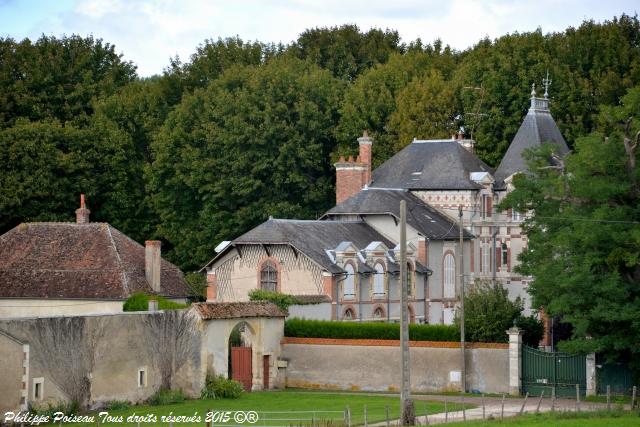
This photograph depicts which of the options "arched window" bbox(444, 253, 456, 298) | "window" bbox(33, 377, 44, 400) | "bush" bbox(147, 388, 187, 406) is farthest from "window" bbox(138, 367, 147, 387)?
"arched window" bbox(444, 253, 456, 298)

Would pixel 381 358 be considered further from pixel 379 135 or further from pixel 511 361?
pixel 379 135

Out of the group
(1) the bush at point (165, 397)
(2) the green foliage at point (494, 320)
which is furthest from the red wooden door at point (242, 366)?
(2) the green foliage at point (494, 320)

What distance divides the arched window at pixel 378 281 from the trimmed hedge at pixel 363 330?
912cm

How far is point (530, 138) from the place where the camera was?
7319 cm

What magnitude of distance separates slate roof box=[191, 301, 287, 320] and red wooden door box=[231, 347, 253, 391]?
4.45 ft

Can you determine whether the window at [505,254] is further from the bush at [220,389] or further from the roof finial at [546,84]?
the bush at [220,389]

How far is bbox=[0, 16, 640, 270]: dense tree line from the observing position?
77312 millimetres

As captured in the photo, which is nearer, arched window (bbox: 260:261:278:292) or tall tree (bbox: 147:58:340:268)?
arched window (bbox: 260:261:278:292)

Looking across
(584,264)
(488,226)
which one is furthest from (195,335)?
(488,226)

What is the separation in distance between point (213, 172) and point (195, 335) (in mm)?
27285

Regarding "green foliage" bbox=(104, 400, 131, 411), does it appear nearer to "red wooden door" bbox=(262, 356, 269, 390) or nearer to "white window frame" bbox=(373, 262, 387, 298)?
"red wooden door" bbox=(262, 356, 269, 390)

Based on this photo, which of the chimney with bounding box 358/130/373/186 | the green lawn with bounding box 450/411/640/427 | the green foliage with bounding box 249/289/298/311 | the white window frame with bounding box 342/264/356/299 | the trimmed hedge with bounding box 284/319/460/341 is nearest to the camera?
the green lawn with bounding box 450/411/640/427

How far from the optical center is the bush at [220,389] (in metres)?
51.3

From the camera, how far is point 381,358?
54.5 m
